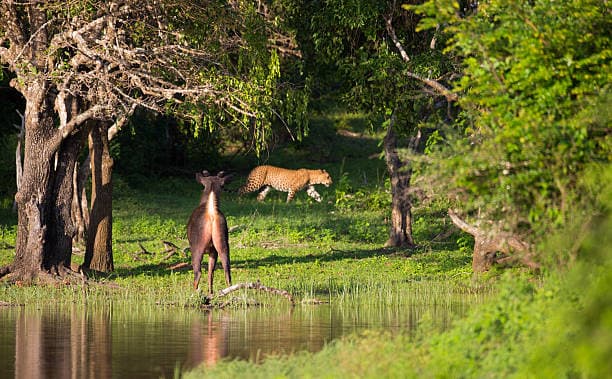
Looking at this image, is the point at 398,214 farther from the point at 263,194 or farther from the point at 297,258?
the point at 263,194

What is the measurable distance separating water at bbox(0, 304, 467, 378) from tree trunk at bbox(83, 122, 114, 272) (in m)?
5.09

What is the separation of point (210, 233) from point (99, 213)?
16.2ft

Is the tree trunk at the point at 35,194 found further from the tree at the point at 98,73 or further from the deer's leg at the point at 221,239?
the deer's leg at the point at 221,239

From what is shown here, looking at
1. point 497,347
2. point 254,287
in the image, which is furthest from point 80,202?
point 497,347

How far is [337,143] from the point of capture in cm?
4878

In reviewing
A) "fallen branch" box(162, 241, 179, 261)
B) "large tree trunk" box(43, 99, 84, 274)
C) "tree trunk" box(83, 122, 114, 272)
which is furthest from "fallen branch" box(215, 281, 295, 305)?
"fallen branch" box(162, 241, 179, 261)

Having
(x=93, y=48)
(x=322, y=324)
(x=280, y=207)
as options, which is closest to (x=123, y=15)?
(x=93, y=48)

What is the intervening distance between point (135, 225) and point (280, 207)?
628 cm

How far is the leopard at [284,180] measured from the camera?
38.7m

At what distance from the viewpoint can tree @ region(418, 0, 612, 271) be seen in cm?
1095

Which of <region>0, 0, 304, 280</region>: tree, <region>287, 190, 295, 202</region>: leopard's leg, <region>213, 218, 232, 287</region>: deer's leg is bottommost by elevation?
<region>213, 218, 232, 287</region>: deer's leg

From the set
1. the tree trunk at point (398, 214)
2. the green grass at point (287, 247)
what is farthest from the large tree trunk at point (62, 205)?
the tree trunk at point (398, 214)

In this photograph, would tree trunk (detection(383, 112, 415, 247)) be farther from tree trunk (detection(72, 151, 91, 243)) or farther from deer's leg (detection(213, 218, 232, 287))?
deer's leg (detection(213, 218, 232, 287))

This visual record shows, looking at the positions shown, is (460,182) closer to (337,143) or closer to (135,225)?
(135,225)
